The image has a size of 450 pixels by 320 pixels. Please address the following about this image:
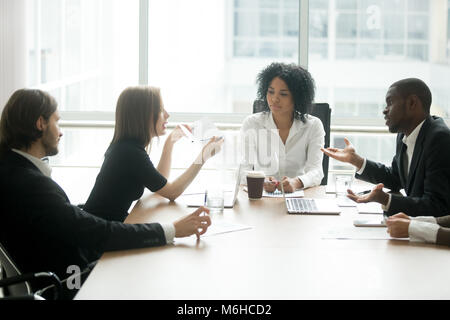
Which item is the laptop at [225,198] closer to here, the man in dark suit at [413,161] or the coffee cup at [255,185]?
the coffee cup at [255,185]

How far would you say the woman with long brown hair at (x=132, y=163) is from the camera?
2.83m

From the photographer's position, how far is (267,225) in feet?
8.23

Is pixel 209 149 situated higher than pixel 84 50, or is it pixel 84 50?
pixel 84 50

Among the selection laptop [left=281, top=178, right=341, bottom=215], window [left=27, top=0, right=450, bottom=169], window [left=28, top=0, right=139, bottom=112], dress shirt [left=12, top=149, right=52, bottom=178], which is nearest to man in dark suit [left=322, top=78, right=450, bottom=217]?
laptop [left=281, top=178, right=341, bottom=215]

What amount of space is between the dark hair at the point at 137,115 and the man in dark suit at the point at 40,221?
2.15ft

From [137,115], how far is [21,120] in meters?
0.75

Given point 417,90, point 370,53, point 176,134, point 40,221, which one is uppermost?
point 370,53

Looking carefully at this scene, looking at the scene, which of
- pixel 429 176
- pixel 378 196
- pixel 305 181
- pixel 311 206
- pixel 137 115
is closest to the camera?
pixel 378 196

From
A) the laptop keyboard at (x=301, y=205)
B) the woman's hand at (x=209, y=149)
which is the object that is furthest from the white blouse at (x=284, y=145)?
the laptop keyboard at (x=301, y=205)

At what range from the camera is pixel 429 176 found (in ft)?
8.91

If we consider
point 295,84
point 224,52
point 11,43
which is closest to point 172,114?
point 224,52

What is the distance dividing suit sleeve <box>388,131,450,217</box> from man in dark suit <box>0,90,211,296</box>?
86 centimetres

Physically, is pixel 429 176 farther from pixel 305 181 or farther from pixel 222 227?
pixel 222 227
